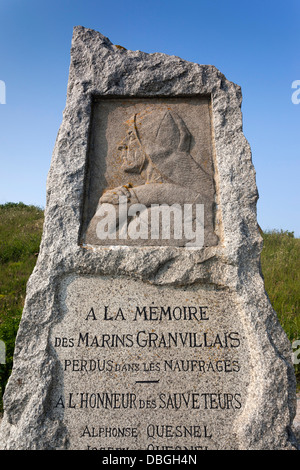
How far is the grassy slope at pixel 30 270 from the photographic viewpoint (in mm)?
5270

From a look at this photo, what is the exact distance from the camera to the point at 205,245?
9.69 ft

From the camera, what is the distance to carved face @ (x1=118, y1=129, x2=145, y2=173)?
125 inches

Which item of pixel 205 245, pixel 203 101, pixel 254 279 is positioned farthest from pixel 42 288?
pixel 203 101

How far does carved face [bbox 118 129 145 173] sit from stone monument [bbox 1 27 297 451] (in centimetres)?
1

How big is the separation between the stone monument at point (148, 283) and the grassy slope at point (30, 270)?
6.80 feet

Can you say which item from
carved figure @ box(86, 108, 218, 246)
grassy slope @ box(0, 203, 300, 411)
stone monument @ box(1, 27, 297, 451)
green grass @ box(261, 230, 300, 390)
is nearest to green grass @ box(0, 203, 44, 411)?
grassy slope @ box(0, 203, 300, 411)

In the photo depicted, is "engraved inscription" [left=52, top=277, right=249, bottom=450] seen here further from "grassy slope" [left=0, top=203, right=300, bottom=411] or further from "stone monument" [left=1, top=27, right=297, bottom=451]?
"grassy slope" [left=0, top=203, right=300, bottom=411]

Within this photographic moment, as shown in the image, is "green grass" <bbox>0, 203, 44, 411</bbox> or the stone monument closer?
the stone monument

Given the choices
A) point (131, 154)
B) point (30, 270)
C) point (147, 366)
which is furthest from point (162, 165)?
point (30, 270)

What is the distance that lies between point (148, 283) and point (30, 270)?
543 cm

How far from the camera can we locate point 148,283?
2.85 meters

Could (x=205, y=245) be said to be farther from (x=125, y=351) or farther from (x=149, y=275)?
(x=125, y=351)

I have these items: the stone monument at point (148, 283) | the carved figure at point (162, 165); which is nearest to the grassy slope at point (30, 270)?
the stone monument at point (148, 283)

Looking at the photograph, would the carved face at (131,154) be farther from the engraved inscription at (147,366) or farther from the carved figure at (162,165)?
the engraved inscription at (147,366)
